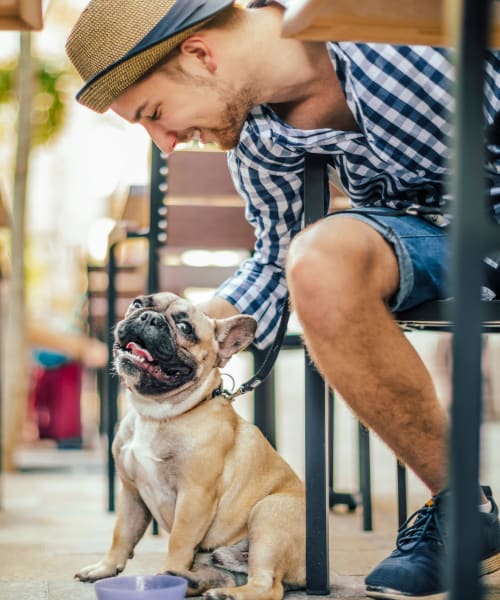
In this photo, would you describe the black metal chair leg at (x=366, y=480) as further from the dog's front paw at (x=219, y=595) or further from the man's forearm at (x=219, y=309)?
the dog's front paw at (x=219, y=595)

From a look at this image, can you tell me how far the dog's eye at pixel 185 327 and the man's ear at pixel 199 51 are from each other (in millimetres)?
546

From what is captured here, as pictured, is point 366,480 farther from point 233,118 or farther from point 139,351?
point 233,118

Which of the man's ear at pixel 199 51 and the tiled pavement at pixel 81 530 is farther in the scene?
the tiled pavement at pixel 81 530

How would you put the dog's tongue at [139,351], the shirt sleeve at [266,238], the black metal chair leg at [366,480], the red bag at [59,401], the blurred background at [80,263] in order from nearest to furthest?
the dog's tongue at [139,351] → the shirt sleeve at [266,238] → the black metal chair leg at [366,480] → the blurred background at [80,263] → the red bag at [59,401]

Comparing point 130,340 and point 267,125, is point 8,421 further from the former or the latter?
point 267,125

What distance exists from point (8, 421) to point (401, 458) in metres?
3.52

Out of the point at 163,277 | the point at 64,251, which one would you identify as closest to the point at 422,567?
the point at 163,277

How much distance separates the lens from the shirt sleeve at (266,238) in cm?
194

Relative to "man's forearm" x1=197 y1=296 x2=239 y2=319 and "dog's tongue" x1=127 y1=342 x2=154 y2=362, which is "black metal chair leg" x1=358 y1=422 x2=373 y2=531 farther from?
"dog's tongue" x1=127 y1=342 x2=154 y2=362

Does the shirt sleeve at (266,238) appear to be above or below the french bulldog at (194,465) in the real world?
above

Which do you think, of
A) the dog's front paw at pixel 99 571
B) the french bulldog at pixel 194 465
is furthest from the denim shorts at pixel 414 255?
the dog's front paw at pixel 99 571

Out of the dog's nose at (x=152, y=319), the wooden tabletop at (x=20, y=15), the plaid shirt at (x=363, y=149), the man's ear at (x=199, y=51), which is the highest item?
the man's ear at (x=199, y=51)

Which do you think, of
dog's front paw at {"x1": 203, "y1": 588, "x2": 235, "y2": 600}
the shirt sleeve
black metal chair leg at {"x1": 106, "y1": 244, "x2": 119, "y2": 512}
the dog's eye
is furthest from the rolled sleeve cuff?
black metal chair leg at {"x1": 106, "y1": 244, "x2": 119, "y2": 512}

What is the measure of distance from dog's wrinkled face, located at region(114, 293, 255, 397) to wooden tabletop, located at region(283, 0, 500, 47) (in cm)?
85
